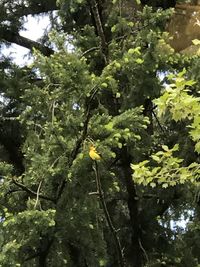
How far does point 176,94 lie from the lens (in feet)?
9.39

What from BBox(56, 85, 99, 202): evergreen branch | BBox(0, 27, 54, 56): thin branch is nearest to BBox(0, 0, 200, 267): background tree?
BBox(56, 85, 99, 202): evergreen branch

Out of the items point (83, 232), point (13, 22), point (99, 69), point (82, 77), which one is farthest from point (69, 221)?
point (13, 22)

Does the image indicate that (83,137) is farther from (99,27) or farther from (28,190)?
(99,27)

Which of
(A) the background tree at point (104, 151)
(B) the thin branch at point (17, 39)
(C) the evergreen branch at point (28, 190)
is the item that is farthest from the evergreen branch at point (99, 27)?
(B) the thin branch at point (17, 39)

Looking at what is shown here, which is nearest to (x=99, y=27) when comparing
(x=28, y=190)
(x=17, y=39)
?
(x=28, y=190)

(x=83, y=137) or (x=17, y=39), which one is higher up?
(x=17, y=39)

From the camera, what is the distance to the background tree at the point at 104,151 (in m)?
3.58

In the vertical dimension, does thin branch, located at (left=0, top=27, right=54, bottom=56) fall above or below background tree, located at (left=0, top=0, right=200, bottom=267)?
above

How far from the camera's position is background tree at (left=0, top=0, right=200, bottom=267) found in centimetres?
358

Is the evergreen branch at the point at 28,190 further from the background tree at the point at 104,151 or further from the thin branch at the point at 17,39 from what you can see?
the thin branch at the point at 17,39

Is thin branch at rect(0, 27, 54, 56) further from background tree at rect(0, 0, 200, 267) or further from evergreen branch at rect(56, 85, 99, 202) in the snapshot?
evergreen branch at rect(56, 85, 99, 202)

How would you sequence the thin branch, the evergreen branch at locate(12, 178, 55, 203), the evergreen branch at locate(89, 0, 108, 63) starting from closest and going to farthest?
1. the evergreen branch at locate(12, 178, 55, 203)
2. the evergreen branch at locate(89, 0, 108, 63)
3. the thin branch

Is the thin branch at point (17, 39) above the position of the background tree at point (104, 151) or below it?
above

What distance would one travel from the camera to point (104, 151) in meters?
3.67
